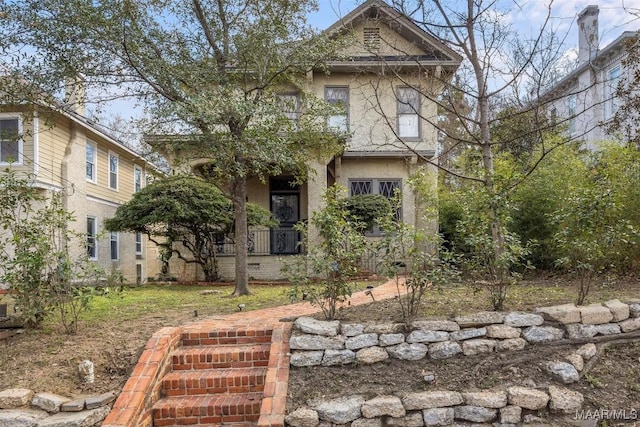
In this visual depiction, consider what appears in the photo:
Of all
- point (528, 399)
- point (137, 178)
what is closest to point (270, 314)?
point (528, 399)

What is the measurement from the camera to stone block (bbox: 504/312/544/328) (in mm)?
4328

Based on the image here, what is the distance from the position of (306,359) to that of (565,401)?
2.29m

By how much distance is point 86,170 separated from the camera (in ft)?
44.6

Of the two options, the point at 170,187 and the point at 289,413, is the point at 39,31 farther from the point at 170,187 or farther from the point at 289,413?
the point at 289,413

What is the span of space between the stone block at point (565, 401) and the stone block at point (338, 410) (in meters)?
1.63

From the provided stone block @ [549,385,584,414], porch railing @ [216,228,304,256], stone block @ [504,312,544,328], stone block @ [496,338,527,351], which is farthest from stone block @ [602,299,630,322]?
porch railing @ [216,228,304,256]

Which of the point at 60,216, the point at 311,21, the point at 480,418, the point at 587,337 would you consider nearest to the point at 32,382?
the point at 60,216

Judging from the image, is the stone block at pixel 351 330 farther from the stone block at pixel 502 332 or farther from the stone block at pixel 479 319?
the stone block at pixel 502 332

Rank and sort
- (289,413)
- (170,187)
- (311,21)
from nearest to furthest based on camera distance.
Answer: (289,413), (311,21), (170,187)

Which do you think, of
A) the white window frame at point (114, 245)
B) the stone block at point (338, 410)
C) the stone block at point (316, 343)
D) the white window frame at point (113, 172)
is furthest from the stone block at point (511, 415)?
the white window frame at point (113, 172)

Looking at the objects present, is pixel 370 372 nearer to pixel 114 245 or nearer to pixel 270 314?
pixel 270 314

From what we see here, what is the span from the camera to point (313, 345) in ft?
13.8

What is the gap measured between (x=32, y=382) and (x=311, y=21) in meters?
7.08

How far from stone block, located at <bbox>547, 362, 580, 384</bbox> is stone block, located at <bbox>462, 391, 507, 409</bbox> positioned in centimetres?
56
